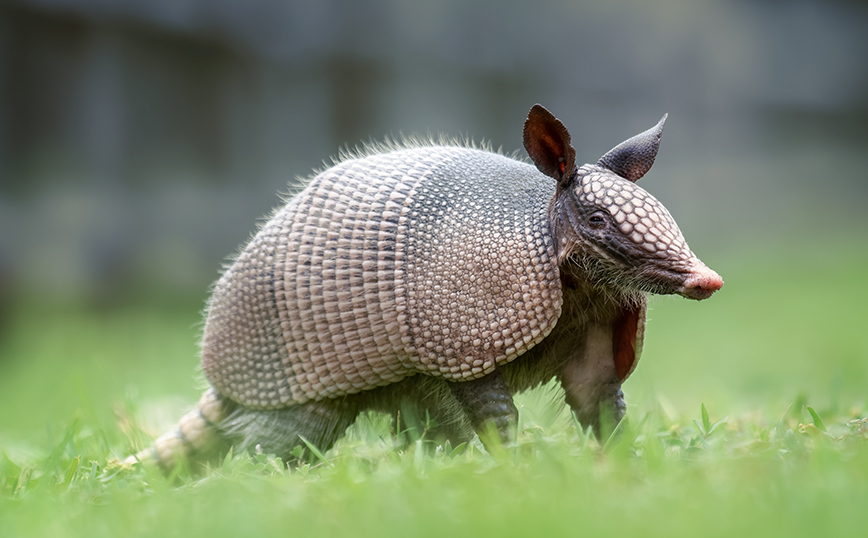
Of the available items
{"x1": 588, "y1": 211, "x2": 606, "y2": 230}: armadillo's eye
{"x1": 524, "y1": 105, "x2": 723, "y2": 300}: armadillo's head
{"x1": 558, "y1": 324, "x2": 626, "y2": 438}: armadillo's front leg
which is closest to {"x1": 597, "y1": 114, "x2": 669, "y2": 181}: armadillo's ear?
{"x1": 524, "y1": 105, "x2": 723, "y2": 300}: armadillo's head

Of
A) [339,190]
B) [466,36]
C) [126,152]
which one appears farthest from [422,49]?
[339,190]

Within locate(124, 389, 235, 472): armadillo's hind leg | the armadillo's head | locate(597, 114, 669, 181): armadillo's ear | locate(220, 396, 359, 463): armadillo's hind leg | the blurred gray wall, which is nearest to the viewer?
the armadillo's head

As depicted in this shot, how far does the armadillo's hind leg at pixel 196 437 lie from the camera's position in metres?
5.27

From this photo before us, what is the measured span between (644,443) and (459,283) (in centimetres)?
119

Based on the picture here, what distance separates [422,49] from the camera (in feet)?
45.3

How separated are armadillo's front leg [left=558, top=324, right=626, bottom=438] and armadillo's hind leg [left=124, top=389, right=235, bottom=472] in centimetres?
213

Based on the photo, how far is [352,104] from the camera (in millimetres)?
13820

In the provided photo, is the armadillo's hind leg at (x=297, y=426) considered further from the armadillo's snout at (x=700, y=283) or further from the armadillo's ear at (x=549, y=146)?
the armadillo's snout at (x=700, y=283)

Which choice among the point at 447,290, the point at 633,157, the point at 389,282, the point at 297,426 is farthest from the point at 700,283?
the point at 297,426

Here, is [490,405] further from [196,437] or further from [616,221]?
[196,437]

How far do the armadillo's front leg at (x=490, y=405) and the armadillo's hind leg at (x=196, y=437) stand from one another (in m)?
1.68

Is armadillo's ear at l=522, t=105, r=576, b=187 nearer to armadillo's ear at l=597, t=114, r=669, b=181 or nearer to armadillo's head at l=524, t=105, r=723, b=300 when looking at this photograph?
armadillo's head at l=524, t=105, r=723, b=300

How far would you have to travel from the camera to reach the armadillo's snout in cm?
377

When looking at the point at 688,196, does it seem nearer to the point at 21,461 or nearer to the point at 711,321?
the point at 711,321
